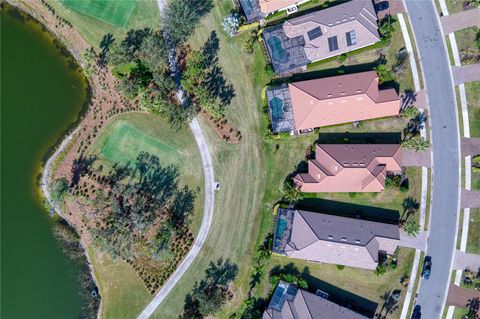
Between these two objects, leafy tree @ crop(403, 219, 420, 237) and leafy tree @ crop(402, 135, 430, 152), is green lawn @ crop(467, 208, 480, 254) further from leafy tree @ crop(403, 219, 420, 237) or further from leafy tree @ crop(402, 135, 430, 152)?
leafy tree @ crop(402, 135, 430, 152)

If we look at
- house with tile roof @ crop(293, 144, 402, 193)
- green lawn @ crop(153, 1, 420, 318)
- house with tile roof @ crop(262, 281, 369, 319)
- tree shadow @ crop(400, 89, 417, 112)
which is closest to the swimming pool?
green lawn @ crop(153, 1, 420, 318)

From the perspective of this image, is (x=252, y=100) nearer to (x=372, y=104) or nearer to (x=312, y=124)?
(x=312, y=124)

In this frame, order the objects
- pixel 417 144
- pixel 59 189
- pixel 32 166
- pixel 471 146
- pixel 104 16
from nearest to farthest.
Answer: pixel 417 144 < pixel 471 146 < pixel 59 189 < pixel 104 16 < pixel 32 166

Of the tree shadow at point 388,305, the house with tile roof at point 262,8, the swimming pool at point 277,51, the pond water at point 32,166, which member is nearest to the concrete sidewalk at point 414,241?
the tree shadow at point 388,305

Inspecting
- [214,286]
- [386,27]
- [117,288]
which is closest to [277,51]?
[386,27]

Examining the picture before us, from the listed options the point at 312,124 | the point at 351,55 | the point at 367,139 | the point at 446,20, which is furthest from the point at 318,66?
the point at 446,20

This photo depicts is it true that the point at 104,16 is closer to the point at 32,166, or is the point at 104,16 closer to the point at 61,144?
the point at 61,144
